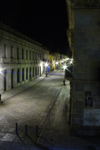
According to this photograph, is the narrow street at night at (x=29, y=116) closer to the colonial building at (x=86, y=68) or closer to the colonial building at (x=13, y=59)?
the colonial building at (x=86, y=68)

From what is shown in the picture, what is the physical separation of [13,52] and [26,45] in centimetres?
728

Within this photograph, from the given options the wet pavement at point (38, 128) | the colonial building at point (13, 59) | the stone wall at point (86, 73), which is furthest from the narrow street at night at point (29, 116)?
the colonial building at point (13, 59)

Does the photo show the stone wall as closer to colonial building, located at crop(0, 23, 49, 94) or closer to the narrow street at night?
the narrow street at night

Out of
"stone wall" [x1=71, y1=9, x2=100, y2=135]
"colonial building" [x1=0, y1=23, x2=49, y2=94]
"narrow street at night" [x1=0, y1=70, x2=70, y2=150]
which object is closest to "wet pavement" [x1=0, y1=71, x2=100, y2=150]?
"narrow street at night" [x1=0, y1=70, x2=70, y2=150]

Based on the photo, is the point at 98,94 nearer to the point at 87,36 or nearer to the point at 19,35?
the point at 87,36

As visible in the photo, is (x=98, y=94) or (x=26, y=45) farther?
(x=26, y=45)

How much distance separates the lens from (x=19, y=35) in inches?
1219

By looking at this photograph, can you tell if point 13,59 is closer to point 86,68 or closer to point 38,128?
point 38,128

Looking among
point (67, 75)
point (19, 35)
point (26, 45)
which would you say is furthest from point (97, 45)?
point (26, 45)

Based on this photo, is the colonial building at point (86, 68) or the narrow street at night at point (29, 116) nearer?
the colonial building at point (86, 68)

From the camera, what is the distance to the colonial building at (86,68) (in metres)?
10.4

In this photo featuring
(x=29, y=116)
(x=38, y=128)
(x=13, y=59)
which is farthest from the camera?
(x=13, y=59)

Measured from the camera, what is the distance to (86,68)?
10578mm

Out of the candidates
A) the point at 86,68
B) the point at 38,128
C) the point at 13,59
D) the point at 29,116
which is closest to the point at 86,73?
the point at 86,68
